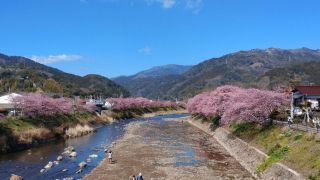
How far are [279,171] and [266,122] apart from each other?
20759 millimetres

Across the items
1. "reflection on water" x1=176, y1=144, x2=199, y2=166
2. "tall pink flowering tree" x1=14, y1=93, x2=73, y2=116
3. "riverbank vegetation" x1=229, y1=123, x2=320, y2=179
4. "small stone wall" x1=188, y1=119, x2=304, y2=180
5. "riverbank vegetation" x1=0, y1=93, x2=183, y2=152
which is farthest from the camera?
"tall pink flowering tree" x1=14, y1=93, x2=73, y2=116

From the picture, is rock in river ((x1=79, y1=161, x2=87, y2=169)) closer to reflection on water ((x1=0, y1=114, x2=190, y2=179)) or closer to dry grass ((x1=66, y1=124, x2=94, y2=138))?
reflection on water ((x1=0, y1=114, x2=190, y2=179))

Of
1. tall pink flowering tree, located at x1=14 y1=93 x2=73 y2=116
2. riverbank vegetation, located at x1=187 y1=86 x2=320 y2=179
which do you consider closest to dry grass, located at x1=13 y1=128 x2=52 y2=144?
tall pink flowering tree, located at x1=14 y1=93 x2=73 y2=116

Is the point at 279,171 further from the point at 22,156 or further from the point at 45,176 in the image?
the point at 22,156

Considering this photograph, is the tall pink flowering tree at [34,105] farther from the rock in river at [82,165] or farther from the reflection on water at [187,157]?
the rock in river at [82,165]

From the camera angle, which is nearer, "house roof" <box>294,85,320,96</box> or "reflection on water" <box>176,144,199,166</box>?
"reflection on water" <box>176,144,199,166</box>

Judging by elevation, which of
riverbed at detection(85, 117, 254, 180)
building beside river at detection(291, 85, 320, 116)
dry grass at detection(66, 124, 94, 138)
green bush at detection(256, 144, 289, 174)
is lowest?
riverbed at detection(85, 117, 254, 180)

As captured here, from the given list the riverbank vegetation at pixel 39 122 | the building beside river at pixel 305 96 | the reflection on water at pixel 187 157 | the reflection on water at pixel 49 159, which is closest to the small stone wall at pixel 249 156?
the reflection on water at pixel 187 157

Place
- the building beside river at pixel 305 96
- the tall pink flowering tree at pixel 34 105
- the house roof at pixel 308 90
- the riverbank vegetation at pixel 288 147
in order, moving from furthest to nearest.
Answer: the tall pink flowering tree at pixel 34 105, the house roof at pixel 308 90, the building beside river at pixel 305 96, the riverbank vegetation at pixel 288 147

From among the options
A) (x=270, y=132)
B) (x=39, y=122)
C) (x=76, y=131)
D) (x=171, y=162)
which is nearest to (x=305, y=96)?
(x=270, y=132)

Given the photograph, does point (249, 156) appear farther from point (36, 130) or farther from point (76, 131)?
point (76, 131)

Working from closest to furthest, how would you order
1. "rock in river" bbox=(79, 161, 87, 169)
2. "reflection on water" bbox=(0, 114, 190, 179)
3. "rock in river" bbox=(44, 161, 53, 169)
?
"reflection on water" bbox=(0, 114, 190, 179) → "rock in river" bbox=(44, 161, 53, 169) → "rock in river" bbox=(79, 161, 87, 169)

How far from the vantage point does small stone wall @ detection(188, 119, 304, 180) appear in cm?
3274

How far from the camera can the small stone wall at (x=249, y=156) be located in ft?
107
